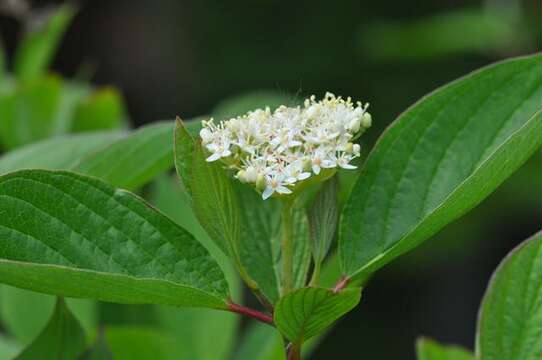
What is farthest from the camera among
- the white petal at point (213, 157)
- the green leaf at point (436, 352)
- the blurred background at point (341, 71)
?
the blurred background at point (341, 71)

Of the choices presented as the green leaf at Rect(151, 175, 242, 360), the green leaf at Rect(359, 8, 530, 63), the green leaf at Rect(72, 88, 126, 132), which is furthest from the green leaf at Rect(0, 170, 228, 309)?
the green leaf at Rect(359, 8, 530, 63)

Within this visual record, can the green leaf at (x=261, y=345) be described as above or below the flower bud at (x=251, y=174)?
below

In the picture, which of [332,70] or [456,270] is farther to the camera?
[332,70]

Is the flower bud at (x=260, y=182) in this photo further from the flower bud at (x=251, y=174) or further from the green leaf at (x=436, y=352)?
the green leaf at (x=436, y=352)

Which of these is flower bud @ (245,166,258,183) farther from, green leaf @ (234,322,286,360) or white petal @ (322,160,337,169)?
green leaf @ (234,322,286,360)

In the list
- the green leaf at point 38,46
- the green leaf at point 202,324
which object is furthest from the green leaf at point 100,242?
the green leaf at point 38,46

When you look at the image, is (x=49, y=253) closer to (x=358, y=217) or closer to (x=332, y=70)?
(x=358, y=217)

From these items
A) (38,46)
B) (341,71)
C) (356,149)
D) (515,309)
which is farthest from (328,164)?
(341,71)

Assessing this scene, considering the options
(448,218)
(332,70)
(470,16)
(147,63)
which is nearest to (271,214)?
(448,218)
